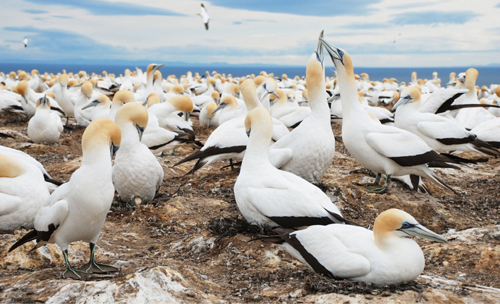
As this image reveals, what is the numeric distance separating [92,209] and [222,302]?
105cm

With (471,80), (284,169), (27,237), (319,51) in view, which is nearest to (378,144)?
(284,169)

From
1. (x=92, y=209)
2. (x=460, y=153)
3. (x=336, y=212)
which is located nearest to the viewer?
(x=92, y=209)

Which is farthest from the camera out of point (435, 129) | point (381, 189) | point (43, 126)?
point (43, 126)

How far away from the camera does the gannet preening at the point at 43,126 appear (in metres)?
8.70

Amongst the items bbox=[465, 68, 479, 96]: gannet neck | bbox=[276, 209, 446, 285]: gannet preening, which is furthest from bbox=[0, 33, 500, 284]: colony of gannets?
bbox=[465, 68, 479, 96]: gannet neck

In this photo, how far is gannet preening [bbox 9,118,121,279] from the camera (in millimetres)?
3227

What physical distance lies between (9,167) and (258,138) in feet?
7.05

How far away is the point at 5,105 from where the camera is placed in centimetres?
1241

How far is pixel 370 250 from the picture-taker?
10.2 feet

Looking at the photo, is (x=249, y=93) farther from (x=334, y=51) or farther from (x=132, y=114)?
(x=132, y=114)

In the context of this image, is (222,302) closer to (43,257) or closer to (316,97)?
(43,257)

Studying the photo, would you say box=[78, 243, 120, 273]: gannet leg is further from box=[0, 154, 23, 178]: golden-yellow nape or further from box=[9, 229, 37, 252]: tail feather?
box=[0, 154, 23, 178]: golden-yellow nape

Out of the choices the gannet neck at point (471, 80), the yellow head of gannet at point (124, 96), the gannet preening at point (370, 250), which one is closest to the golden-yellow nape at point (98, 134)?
the gannet preening at point (370, 250)

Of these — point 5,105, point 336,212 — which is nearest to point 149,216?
point 336,212
